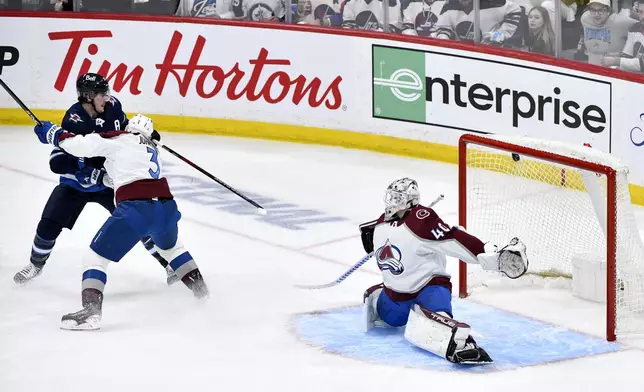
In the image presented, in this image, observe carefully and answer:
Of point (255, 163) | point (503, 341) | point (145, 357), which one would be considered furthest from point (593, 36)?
point (145, 357)

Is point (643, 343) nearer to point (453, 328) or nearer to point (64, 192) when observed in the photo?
point (453, 328)

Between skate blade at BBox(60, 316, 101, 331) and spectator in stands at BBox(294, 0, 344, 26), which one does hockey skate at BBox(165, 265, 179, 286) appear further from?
spectator in stands at BBox(294, 0, 344, 26)

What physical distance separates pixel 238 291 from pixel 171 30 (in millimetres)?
4649

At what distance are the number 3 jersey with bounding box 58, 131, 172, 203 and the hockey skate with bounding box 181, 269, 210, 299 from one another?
17.6 inches

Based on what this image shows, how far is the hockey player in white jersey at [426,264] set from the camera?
5.77 meters

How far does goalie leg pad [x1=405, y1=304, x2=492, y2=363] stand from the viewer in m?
5.75

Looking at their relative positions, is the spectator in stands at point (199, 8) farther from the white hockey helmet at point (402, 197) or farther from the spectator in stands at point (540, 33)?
the white hockey helmet at point (402, 197)

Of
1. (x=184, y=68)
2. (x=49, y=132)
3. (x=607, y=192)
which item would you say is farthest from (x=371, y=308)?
(x=184, y=68)

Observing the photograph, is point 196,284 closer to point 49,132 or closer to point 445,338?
point 49,132

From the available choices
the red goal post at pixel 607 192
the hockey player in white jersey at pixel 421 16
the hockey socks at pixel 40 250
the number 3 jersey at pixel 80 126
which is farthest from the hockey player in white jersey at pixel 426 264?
the hockey player in white jersey at pixel 421 16

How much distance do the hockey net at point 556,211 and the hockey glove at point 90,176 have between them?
185 centimetres

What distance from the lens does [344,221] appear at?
340 inches

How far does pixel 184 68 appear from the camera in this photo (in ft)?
37.3

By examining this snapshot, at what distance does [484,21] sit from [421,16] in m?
0.59
